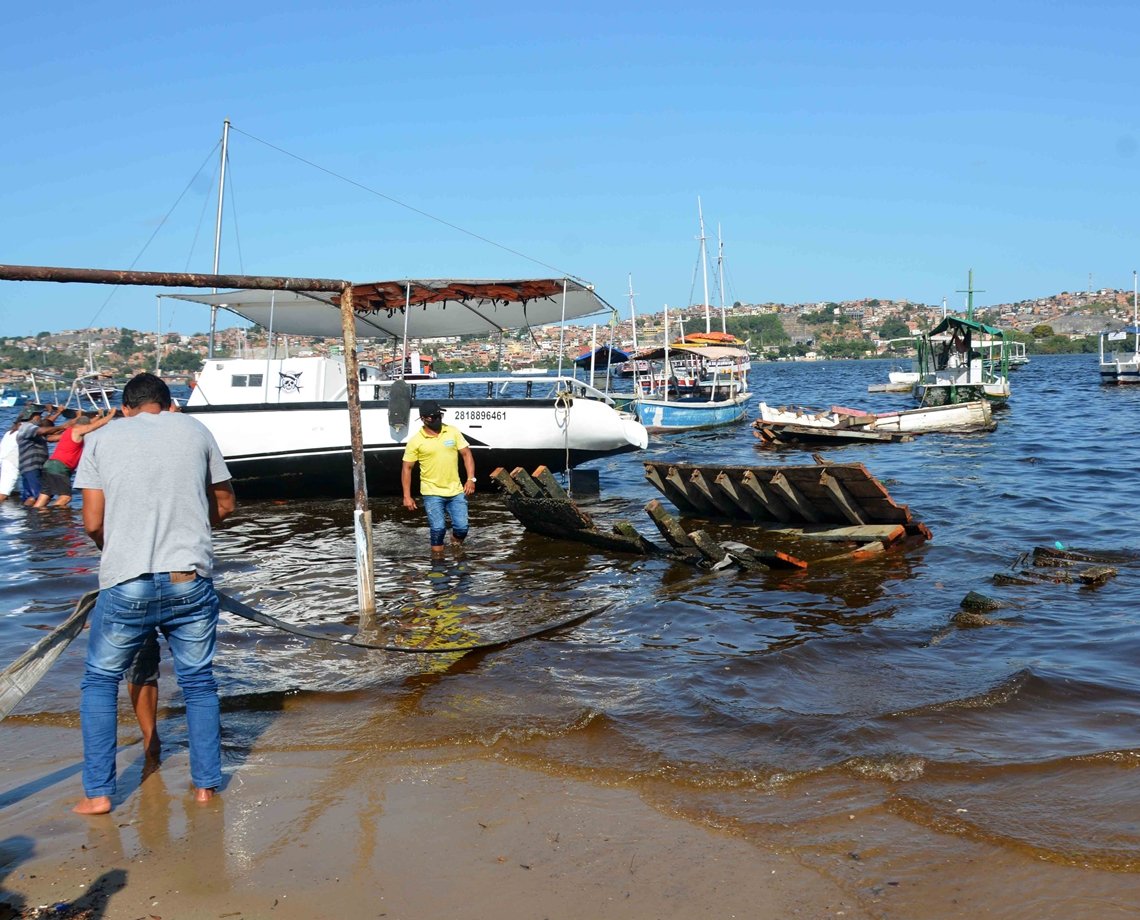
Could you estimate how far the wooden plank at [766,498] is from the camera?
1365 centimetres

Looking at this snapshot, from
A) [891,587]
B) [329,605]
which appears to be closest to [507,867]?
[329,605]

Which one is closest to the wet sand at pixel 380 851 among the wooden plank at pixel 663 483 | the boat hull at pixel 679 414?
the wooden plank at pixel 663 483

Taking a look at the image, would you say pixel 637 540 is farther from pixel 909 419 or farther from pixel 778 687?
pixel 909 419

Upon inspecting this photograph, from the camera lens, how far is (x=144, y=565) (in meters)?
4.52

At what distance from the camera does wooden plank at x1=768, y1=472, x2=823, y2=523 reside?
521 inches

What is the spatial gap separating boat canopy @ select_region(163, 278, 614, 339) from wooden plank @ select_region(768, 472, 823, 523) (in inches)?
188

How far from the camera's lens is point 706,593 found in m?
10.0

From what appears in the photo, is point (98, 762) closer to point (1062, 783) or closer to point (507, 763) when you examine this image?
point (507, 763)

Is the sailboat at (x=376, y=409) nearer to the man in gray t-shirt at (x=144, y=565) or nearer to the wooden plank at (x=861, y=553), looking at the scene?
the wooden plank at (x=861, y=553)

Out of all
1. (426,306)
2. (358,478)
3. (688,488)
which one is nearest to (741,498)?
(688,488)

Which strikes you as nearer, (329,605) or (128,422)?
(128,422)

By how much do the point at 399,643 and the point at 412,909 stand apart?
429 cm

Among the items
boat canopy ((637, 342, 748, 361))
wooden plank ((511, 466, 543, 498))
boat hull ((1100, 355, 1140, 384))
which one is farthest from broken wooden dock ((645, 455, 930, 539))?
boat hull ((1100, 355, 1140, 384))

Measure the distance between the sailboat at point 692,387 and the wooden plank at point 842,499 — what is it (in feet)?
61.6
